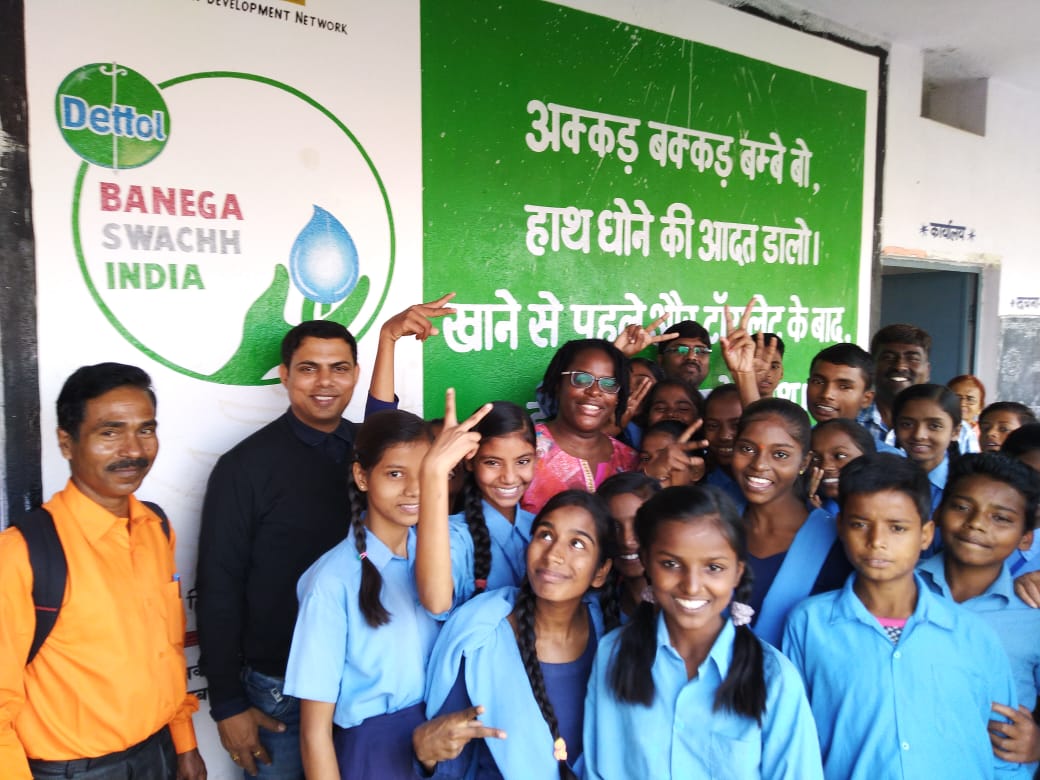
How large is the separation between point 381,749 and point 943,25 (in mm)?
5208

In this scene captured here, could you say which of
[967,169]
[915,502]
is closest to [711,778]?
[915,502]

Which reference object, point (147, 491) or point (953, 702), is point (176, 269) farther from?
point (953, 702)

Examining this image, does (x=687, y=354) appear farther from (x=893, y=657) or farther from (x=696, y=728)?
(x=696, y=728)

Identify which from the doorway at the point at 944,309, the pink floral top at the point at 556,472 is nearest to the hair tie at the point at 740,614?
the pink floral top at the point at 556,472

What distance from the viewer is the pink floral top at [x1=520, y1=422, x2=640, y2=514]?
2.54m

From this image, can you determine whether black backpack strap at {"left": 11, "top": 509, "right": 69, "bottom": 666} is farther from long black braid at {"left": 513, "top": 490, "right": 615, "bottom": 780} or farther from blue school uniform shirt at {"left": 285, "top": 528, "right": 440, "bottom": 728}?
long black braid at {"left": 513, "top": 490, "right": 615, "bottom": 780}

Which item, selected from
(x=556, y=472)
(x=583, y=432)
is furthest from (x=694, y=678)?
(x=583, y=432)

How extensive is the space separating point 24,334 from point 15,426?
0.89 ft

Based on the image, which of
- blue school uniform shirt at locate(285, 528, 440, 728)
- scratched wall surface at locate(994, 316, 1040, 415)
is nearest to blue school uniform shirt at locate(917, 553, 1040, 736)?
blue school uniform shirt at locate(285, 528, 440, 728)

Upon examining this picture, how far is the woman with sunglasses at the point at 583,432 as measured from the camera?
2609 mm

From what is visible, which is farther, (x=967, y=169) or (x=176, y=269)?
(x=967, y=169)

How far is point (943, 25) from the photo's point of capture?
4.86m

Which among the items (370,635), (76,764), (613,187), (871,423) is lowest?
(76,764)

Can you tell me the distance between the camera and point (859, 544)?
1768mm
